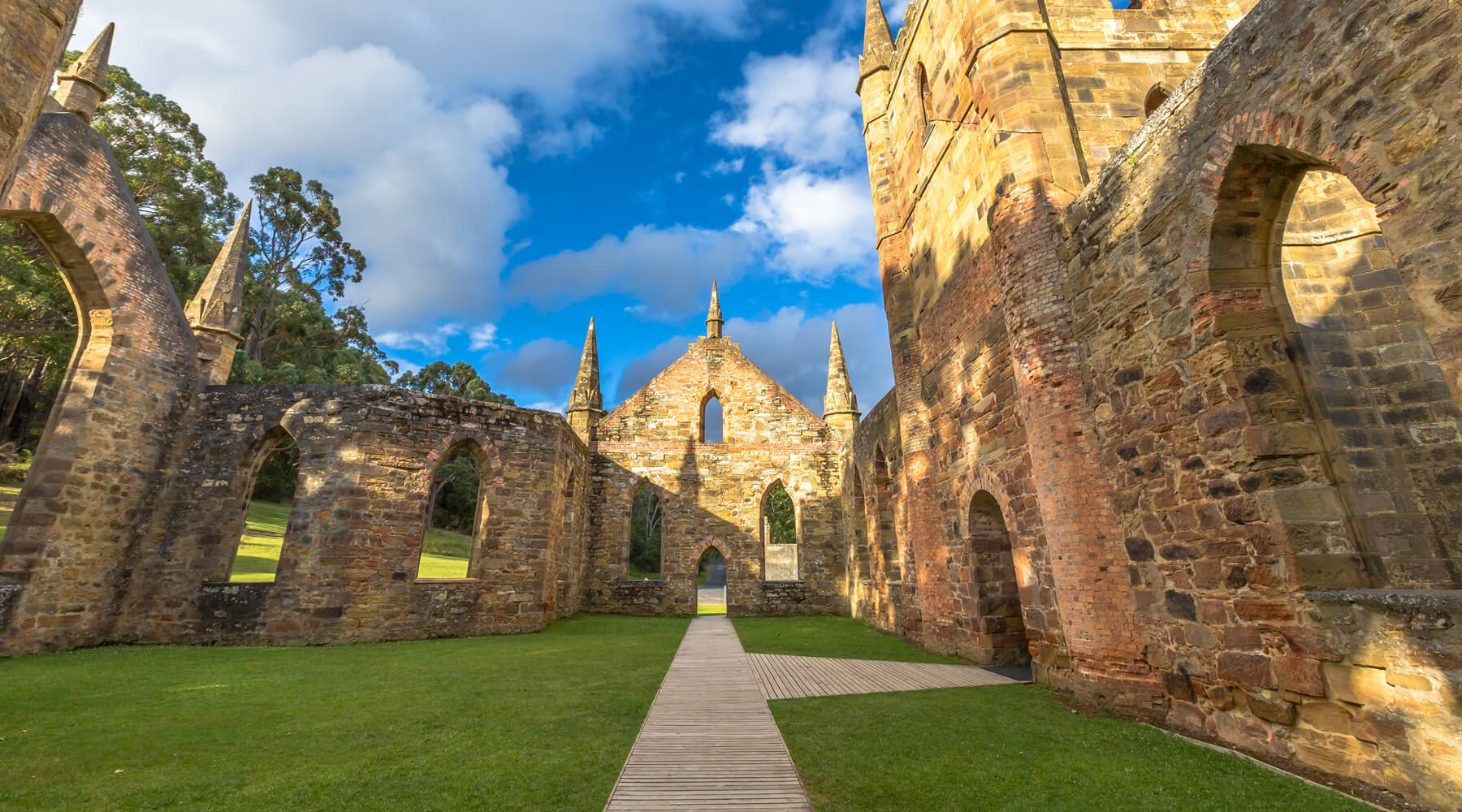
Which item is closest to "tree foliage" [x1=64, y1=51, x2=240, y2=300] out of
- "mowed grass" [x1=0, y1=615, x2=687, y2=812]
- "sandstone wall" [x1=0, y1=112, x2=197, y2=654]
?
"sandstone wall" [x1=0, y1=112, x2=197, y2=654]

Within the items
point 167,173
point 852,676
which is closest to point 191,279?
point 167,173

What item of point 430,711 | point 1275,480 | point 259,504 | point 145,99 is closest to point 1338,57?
point 1275,480

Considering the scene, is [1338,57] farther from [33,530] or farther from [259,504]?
[259,504]

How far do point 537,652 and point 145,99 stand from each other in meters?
29.8

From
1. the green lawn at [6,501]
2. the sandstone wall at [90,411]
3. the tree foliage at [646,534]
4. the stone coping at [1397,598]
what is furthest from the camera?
the tree foliage at [646,534]

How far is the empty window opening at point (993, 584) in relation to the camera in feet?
28.1

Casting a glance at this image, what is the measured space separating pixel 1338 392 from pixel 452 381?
1914 inches

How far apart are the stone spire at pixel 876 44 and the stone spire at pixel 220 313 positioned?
15.9 meters

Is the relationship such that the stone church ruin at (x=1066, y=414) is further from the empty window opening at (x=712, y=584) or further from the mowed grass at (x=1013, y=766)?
the empty window opening at (x=712, y=584)

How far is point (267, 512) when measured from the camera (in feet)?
86.8

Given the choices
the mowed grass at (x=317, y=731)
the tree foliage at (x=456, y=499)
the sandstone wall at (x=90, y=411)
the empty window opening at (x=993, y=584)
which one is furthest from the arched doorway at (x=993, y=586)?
the tree foliage at (x=456, y=499)

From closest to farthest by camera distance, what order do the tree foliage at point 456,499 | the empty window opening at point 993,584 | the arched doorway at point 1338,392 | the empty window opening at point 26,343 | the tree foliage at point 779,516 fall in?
the arched doorway at point 1338,392, the empty window opening at point 993,584, the empty window opening at point 26,343, the tree foliage at point 456,499, the tree foliage at point 779,516

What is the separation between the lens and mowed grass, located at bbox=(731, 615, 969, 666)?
31.9 ft

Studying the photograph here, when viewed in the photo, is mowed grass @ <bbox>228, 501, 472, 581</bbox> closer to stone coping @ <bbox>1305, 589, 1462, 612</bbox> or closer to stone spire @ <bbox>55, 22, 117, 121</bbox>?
stone spire @ <bbox>55, 22, 117, 121</bbox>
